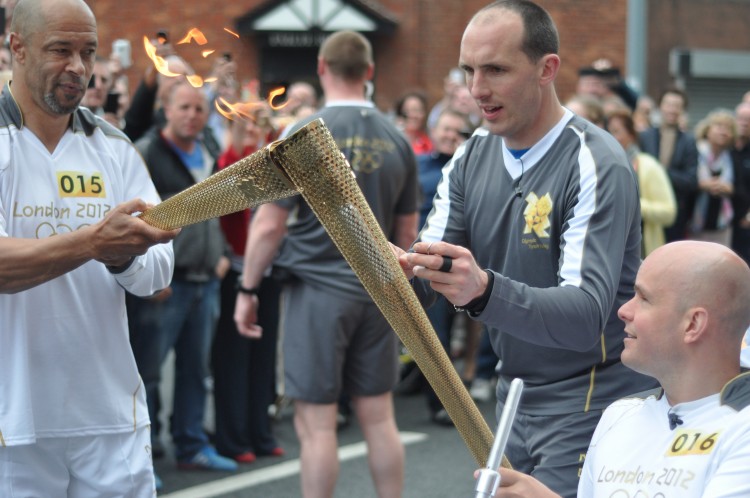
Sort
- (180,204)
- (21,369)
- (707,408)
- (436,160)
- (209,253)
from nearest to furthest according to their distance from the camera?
(707,408) < (180,204) < (21,369) < (209,253) < (436,160)

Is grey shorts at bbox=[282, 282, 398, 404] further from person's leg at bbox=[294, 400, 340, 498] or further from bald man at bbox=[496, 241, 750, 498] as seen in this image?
bald man at bbox=[496, 241, 750, 498]

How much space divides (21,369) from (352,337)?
235 centimetres

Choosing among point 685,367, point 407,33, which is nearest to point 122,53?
point 685,367

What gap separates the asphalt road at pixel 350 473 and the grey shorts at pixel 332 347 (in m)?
1.08

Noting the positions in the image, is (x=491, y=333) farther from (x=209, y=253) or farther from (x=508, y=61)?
(x=209, y=253)

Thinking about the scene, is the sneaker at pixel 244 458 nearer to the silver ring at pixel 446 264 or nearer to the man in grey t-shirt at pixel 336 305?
the man in grey t-shirt at pixel 336 305

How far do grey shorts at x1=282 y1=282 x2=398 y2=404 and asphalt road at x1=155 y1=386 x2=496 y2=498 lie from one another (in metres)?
1.08

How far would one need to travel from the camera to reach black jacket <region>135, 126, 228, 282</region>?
6381mm

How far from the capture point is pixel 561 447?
3344mm

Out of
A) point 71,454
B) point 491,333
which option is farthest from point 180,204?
point 491,333

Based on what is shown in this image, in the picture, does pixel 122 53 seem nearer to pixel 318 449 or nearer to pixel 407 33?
pixel 318 449

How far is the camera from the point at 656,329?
8.77ft

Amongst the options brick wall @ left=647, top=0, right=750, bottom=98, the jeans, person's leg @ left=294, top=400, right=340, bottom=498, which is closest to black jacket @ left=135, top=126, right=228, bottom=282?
the jeans

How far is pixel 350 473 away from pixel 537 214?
362cm
